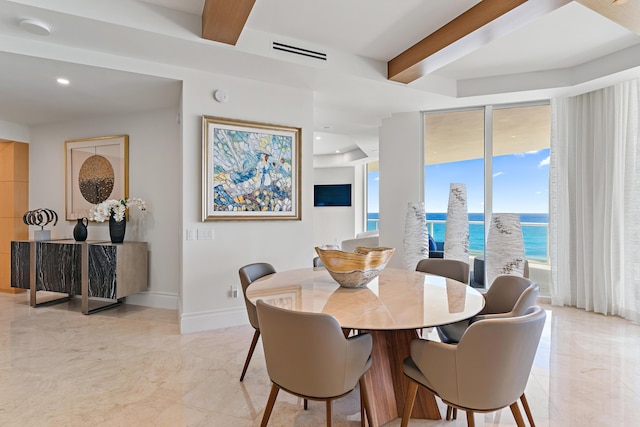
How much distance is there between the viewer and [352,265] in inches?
79.4

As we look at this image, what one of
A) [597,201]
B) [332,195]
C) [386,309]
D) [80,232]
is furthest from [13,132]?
[597,201]

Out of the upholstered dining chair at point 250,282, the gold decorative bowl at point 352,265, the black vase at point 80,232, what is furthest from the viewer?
the black vase at point 80,232

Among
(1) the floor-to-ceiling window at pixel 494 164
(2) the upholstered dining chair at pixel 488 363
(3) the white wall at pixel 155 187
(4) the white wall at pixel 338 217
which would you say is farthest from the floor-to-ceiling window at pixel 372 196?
(2) the upholstered dining chair at pixel 488 363

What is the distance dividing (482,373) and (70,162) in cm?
541

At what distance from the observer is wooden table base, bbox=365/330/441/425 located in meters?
1.86

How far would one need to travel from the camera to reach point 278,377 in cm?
153

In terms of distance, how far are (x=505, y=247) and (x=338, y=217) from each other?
225 inches

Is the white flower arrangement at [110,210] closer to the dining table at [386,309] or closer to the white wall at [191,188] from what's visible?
the white wall at [191,188]

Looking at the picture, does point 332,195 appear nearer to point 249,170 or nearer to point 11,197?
point 249,170

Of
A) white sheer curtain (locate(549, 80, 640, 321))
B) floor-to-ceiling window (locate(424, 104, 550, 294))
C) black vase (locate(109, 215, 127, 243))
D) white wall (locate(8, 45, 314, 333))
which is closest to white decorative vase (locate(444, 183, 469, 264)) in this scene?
floor-to-ceiling window (locate(424, 104, 550, 294))

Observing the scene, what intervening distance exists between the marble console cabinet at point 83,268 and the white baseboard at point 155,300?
16 cm

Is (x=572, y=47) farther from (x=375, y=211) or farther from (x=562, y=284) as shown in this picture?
(x=375, y=211)

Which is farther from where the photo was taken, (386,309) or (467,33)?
(467,33)

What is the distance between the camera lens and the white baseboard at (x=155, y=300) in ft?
13.5
